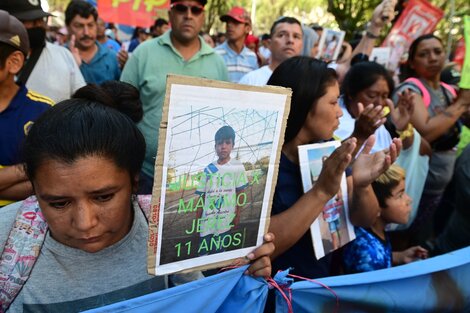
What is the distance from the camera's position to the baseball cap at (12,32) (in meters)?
2.17

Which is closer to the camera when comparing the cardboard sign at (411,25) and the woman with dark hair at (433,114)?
the woman with dark hair at (433,114)

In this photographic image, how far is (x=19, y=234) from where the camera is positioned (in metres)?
1.36

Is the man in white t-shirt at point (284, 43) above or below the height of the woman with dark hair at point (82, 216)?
above

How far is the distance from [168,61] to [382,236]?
193 centimetres

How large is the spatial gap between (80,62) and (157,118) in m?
1.60

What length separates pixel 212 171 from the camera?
1278 millimetres

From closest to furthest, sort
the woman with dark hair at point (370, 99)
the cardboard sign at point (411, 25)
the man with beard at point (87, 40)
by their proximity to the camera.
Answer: the woman with dark hair at point (370, 99), the man with beard at point (87, 40), the cardboard sign at point (411, 25)

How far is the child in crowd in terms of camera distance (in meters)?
2.39

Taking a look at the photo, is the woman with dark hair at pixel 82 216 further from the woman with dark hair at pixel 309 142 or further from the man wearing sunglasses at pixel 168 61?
the man wearing sunglasses at pixel 168 61

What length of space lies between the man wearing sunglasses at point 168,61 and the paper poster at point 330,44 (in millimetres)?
2048

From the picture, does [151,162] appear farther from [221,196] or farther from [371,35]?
[371,35]

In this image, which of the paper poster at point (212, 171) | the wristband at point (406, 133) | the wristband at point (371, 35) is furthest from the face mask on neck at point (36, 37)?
the wristband at point (371, 35)

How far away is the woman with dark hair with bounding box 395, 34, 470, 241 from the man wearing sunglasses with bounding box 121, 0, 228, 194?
5.28ft

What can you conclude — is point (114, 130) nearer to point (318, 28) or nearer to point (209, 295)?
point (209, 295)
